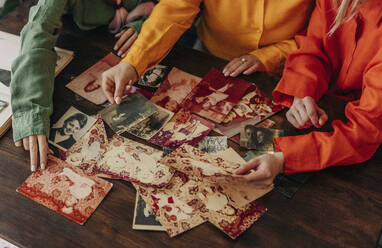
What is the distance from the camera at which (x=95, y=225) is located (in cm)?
74

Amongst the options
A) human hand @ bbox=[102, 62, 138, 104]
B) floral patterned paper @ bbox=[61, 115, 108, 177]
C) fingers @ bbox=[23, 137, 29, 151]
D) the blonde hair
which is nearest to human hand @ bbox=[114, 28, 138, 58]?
human hand @ bbox=[102, 62, 138, 104]

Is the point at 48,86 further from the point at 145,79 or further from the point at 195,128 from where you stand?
the point at 195,128

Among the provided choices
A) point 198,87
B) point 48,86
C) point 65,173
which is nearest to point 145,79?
point 198,87

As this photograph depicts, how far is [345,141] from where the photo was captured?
847 mm

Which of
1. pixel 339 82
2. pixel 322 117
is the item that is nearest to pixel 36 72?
pixel 322 117

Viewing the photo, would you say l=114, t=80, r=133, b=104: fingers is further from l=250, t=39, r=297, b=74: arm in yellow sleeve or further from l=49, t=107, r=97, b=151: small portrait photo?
l=250, t=39, r=297, b=74: arm in yellow sleeve

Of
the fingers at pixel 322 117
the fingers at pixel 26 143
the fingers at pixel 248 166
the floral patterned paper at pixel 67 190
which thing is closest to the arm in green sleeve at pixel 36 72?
the fingers at pixel 26 143

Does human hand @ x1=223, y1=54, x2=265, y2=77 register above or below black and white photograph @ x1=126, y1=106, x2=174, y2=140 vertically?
above

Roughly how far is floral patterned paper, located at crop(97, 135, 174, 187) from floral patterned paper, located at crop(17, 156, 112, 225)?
5 centimetres

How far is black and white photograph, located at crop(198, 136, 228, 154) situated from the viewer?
88 cm

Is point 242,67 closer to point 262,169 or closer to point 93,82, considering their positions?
point 262,169

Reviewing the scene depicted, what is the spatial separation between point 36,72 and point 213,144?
0.61 m

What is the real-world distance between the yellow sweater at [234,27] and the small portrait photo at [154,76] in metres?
0.03

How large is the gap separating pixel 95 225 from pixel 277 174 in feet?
1.64
